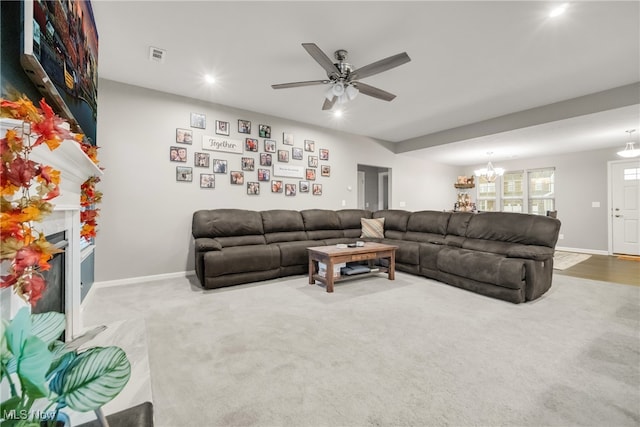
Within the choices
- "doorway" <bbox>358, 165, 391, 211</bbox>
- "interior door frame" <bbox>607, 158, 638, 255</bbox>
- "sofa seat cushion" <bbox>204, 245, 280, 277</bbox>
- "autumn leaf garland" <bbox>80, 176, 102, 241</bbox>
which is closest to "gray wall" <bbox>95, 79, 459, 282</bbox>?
"sofa seat cushion" <bbox>204, 245, 280, 277</bbox>

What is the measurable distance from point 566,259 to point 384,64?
559 cm

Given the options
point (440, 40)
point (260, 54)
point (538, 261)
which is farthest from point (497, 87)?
point (260, 54)

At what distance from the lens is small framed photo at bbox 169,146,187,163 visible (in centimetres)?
398

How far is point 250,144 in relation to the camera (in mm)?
4660

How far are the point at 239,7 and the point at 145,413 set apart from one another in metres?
2.80

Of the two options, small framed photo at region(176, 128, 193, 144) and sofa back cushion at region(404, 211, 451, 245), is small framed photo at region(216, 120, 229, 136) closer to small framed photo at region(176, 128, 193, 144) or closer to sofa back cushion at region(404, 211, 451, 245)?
small framed photo at region(176, 128, 193, 144)

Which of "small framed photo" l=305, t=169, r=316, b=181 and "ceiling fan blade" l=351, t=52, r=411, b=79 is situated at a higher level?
"ceiling fan blade" l=351, t=52, r=411, b=79

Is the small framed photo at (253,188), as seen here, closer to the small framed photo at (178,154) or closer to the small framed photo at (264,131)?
the small framed photo at (264,131)

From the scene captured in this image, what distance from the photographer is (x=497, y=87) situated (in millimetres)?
3719

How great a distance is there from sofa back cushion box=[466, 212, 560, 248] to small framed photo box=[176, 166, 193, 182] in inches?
168

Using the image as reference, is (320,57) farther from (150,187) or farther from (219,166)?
(150,187)

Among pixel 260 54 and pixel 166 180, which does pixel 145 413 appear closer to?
pixel 260 54

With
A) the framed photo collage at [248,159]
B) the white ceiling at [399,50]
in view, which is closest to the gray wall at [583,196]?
the white ceiling at [399,50]

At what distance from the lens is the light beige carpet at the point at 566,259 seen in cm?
468
